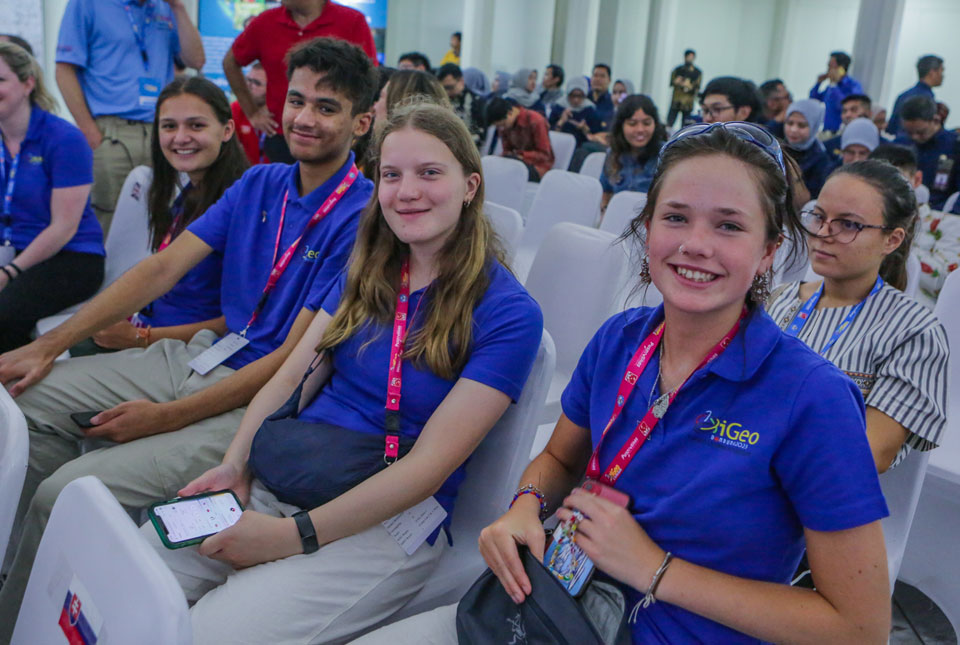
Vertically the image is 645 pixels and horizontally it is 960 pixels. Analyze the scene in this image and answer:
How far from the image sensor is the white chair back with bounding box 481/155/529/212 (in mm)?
4418

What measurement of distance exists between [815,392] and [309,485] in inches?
34.6

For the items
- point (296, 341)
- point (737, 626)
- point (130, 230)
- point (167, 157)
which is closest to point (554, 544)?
point (737, 626)

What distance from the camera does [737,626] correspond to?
1.01m

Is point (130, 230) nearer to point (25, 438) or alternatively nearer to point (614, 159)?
point (25, 438)

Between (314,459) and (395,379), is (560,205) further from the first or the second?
(314,459)

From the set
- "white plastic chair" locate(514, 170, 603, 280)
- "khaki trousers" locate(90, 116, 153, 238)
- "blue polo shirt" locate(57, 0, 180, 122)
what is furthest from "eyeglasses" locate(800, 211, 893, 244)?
"blue polo shirt" locate(57, 0, 180, 122)

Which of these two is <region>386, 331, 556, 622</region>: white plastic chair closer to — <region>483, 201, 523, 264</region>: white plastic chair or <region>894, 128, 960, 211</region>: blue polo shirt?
<region>483, 201, 523, 264</region>: white plastic chair

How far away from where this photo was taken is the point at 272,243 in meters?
2.10

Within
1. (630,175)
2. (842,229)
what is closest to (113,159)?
(630,175)

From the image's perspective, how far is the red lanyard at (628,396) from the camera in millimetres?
1122

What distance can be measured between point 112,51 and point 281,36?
3.06 ft

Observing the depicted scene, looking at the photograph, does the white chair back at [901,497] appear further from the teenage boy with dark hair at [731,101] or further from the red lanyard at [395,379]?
the teenage boy with dark hair at [731,101]

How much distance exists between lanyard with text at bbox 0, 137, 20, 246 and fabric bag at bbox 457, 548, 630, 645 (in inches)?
97.9

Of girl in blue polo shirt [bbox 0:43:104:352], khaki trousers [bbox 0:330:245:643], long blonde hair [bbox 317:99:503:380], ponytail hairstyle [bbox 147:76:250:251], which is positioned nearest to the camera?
long blonde hair [bbox 317:99:503:380]
